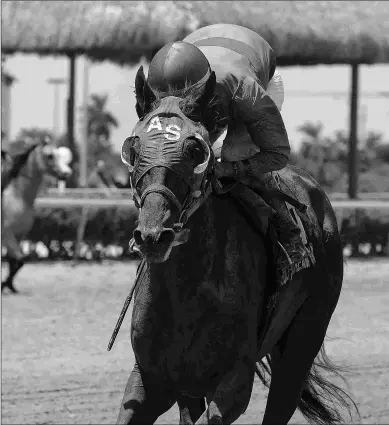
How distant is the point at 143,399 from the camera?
4758 mm

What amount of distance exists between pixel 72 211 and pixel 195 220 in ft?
→ 45.9

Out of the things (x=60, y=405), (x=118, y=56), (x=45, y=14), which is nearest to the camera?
(x=60, y=405)

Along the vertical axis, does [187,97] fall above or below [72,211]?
above

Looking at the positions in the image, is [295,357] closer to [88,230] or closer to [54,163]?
[54,163]

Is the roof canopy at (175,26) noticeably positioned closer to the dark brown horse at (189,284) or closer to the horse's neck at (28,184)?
the horse's neck at (28,184)

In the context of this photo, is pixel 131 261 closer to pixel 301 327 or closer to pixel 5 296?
pixel 5 296

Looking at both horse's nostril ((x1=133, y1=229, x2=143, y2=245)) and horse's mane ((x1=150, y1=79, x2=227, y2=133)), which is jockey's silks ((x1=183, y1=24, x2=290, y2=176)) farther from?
horse's nostril ((x1=133, y1=229, x2=143, y2=245))

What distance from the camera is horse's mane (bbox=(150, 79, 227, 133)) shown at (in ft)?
14.8

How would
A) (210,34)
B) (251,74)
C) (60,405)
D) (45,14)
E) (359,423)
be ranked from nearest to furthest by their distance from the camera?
(251,74) → (210,34) → (359,423) → (60,405) → (45,14)

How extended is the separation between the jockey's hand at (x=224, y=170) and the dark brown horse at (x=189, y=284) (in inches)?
3.5

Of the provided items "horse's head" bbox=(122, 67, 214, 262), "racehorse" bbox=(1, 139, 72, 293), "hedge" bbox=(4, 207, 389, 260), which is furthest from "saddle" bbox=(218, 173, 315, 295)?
"hedge" bbox=(4, 207, 389, 260)

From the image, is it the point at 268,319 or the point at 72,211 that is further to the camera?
the point at 72,211

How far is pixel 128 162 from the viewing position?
14.5ft

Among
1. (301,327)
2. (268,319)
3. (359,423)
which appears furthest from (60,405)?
(268,319)
